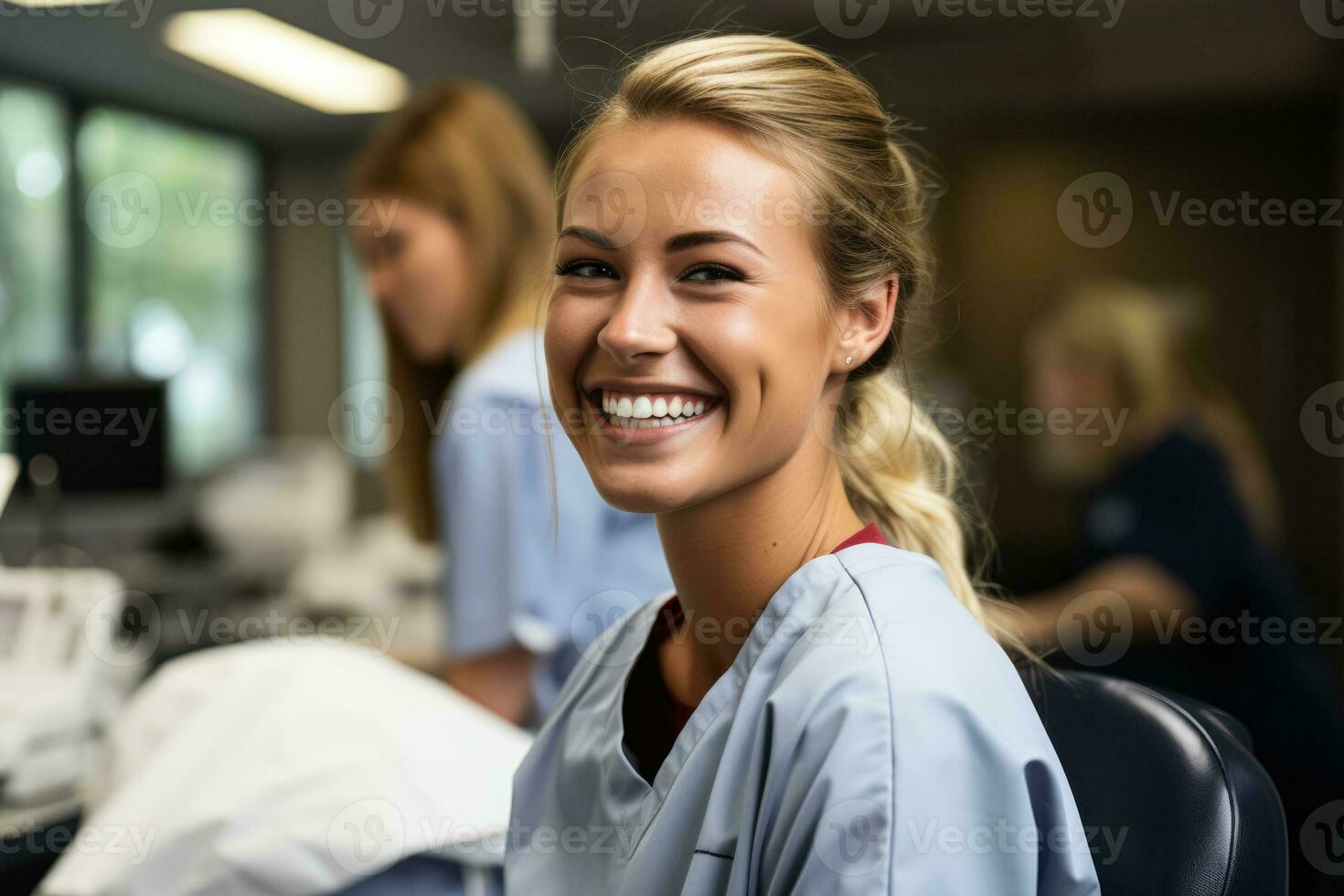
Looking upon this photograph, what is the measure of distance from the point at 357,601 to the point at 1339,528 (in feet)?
18.2

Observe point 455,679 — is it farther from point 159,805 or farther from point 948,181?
point 948,181

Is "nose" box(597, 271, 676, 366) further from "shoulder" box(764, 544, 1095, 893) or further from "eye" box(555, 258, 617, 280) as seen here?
"shoulder" box(764, 544, 1095, 893)

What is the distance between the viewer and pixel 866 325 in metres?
1.05

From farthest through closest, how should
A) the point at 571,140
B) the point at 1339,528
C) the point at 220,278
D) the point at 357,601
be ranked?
the point at 220,278 → the point at 1339,528 → the point at 357,601 → the point at 571,140

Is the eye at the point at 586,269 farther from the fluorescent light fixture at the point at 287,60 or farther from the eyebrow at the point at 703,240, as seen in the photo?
the fluorescent light fixture at the point at 287,60

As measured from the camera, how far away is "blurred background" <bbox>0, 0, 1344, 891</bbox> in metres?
5.39

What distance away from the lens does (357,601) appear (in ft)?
17.3

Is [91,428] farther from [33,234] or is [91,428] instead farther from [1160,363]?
[1160,363]

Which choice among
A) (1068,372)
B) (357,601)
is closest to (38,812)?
(1068,372)
